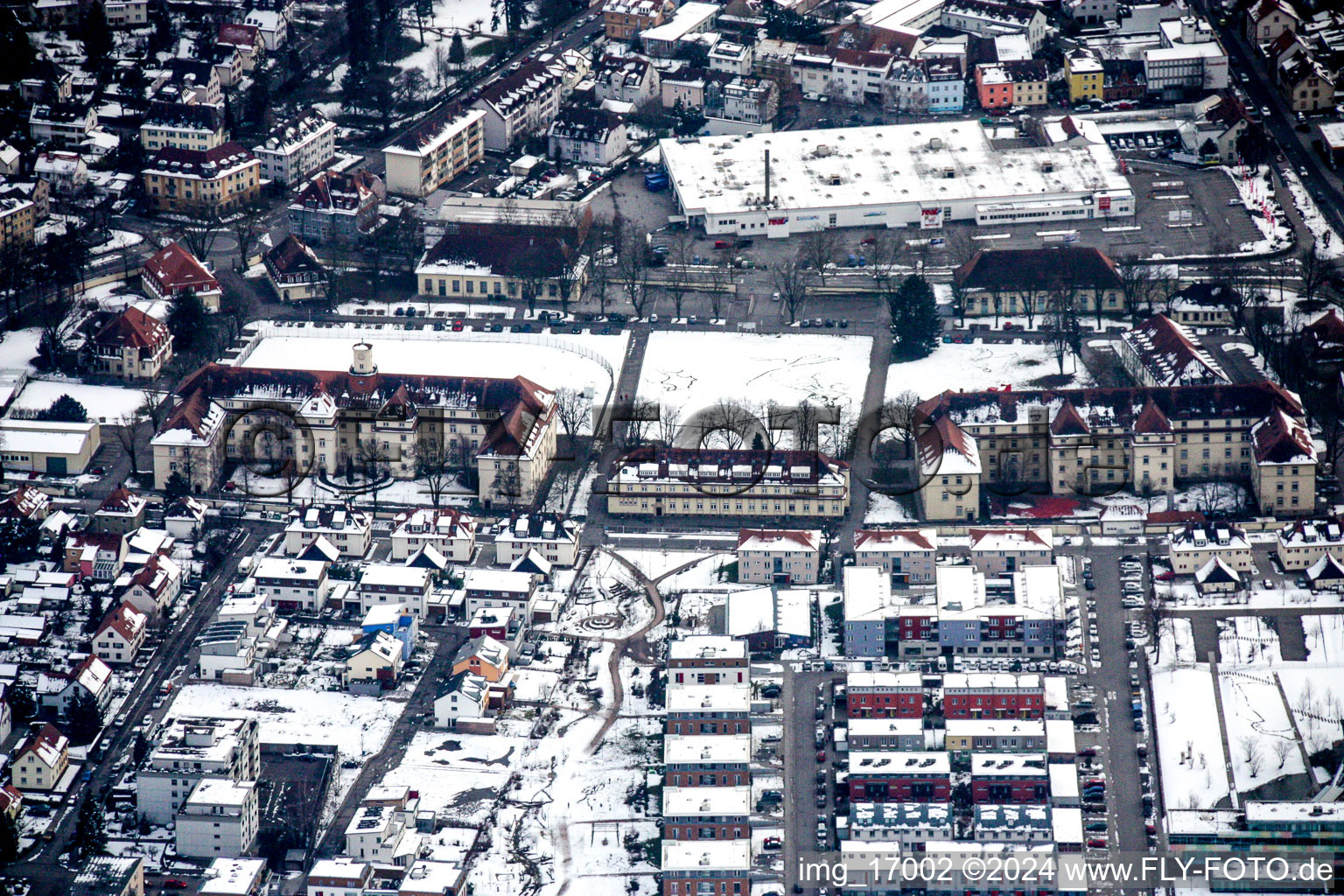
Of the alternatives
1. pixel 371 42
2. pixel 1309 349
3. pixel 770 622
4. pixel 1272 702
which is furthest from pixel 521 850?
pixel 371 42

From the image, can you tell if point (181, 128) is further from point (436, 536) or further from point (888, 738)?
point (888, 738)

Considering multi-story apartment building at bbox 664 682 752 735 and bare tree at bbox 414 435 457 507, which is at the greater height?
multi-story apartment building at bbox 664 682 752 735

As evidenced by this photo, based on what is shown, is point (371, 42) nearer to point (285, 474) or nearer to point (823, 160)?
point (823, 160)

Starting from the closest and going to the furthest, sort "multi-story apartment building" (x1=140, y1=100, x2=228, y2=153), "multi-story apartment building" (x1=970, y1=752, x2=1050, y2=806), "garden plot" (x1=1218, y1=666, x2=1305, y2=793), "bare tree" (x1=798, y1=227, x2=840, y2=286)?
"multi-story apartment building" (x1=970, y1=752, x2=1050, y2=806), "garden plot" (x1=1218, y1=666, x2=1305, y2=793), "bare tree" (x1=798, y1=227, x2=840, y2=286), "multi-story apartment building" (x1=140, y1=100, x2=228, y2=153)

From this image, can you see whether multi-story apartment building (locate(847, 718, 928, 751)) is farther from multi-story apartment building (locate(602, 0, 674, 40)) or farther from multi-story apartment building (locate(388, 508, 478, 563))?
multi-story apartment building (locate(602, 0, 674, 40))

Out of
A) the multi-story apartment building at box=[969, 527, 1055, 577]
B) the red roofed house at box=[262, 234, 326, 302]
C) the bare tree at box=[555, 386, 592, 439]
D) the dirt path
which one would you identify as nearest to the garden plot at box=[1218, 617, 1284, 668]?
the multi-story apartment building at box=[969, 527, 1055, 577]

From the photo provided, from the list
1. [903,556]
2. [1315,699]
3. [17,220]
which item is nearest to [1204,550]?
[1315,699]
